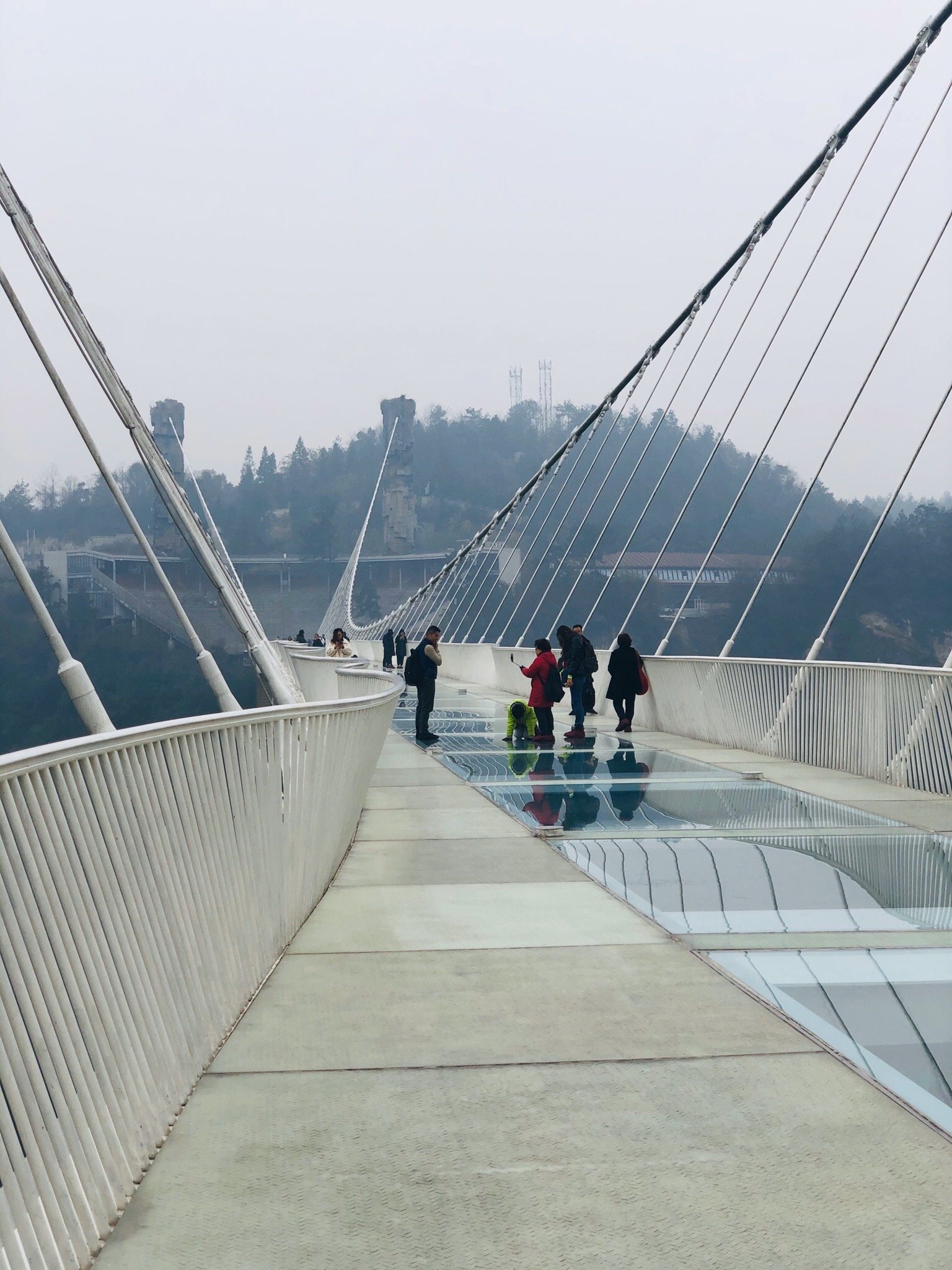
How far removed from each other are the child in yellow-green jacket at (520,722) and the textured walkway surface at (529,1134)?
33.4 ft

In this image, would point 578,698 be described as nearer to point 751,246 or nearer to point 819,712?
point 819,712

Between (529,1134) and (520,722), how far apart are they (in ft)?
Answer: 40.9

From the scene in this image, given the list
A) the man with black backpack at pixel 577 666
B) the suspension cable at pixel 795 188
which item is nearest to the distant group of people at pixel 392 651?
the suspension cable at pixel 795 188

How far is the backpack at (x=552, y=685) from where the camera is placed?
598 inches

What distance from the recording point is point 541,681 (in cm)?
1523

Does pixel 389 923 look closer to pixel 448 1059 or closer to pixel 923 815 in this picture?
pixel 448 1059

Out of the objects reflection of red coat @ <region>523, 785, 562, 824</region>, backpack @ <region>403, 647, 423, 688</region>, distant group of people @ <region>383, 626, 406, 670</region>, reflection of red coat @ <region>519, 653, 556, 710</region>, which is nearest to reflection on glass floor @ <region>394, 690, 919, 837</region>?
reflection of red coat @ <region>523, 785, 562, 824</region>

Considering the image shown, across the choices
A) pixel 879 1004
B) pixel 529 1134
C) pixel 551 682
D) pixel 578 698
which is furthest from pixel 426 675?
pixel 529 1134

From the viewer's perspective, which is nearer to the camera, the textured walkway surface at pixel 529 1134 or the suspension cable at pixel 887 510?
the textured walkway surface at pixel 529 1134

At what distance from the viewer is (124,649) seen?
10094cm

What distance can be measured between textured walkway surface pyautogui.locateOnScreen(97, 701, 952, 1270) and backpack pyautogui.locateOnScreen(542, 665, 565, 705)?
32.2 feet

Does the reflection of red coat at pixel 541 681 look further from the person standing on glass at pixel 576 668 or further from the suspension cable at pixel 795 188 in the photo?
the suspension cable at pixel 795 188

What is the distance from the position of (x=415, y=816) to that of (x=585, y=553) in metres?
88.2

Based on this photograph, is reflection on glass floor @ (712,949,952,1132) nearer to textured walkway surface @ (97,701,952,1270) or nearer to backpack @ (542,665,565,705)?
textured walkway surface @ (97,701,952,1270)
